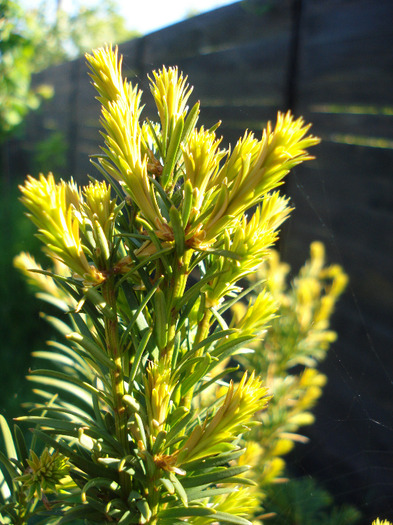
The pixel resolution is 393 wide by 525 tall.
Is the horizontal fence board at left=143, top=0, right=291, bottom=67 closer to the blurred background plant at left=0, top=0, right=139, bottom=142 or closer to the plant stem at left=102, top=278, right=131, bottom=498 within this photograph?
the blurred background plant at left=0, top=0, right=139, bottom=142

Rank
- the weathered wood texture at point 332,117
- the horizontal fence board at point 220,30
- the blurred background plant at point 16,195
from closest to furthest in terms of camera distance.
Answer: the blurred background plant at point 16,195
the weathered wood texture at point 332,117
the horizontal fence board at point 220,30

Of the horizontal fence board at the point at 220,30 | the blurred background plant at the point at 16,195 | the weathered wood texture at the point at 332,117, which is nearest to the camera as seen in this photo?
the blurred background plant at the point at 16,195

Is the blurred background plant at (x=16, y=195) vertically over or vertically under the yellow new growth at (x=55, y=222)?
over

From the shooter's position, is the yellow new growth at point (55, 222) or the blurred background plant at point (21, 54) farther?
the blurred background plant at point (21, 54)

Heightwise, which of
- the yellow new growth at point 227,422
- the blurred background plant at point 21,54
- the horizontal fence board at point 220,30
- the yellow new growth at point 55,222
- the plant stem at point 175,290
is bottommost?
the yellow new growth at point 227,422

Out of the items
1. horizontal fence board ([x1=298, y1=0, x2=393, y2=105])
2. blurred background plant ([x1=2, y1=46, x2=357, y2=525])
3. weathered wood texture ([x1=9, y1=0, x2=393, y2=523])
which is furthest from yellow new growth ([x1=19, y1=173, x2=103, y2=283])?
horizontal fence board ([x1=298, y1=0, x2=393, y2=105])

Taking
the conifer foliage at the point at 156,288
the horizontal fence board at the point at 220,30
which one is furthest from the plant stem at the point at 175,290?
the horizontal fence board at the point at 220,30

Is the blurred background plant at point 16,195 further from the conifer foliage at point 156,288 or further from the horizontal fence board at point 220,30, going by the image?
the horizontal fence board at point 220,30

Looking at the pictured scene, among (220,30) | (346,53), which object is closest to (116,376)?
(346,53)

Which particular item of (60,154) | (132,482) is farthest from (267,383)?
(60,154)

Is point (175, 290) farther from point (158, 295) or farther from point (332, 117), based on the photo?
point (332, 117)
